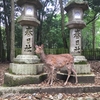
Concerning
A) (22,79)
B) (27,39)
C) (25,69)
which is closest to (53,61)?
(25,69)

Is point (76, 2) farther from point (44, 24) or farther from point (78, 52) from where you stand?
point (44, 24)

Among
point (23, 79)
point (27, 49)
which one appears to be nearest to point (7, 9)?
point (27, 49)

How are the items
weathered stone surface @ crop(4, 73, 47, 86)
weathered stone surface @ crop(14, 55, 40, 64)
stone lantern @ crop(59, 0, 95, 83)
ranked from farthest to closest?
stone lantern @ crop(59, 0, 95, 83), weathered stone surface @ crop(14, 55, 40, 64), weathered stone surface @ crop(4, 73, 47, 86)

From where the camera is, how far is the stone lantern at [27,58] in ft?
15.9

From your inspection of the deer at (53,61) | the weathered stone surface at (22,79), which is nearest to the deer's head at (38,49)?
the deer at (53,61)

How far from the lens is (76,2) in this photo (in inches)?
221

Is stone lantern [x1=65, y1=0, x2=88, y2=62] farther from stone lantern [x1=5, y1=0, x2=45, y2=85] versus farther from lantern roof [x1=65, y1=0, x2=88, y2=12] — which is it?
stone lantern [x1=5, y1=0, x2=45, y2=85]

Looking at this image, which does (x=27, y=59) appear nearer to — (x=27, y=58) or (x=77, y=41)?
(x=27, y=58)

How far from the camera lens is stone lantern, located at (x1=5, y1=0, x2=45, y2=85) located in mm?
4855

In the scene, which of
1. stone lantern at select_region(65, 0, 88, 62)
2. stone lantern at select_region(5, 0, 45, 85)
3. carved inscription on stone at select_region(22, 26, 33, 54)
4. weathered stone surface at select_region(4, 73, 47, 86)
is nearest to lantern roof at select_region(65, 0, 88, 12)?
stone lantern at select_region(65, 0, 88, 62)

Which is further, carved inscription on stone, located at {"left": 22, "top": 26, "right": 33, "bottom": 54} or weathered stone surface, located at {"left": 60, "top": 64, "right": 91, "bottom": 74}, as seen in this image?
carved inscription on stone, located at {"left": 22, "top": 26, "right": 33, "bottom": 54}

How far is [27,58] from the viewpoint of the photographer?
17.1 feet

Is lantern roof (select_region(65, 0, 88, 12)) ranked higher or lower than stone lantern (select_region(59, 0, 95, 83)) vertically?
higher

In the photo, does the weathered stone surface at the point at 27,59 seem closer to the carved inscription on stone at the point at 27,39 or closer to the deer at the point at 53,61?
the carved inscription on stone at the point at 27,39
